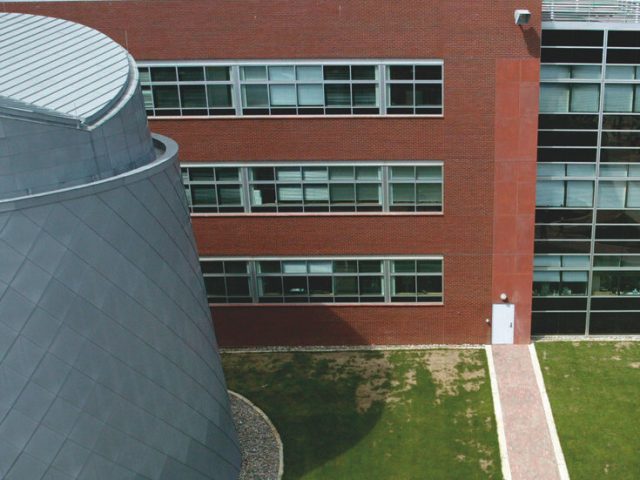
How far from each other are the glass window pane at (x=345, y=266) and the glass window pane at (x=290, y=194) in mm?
2657

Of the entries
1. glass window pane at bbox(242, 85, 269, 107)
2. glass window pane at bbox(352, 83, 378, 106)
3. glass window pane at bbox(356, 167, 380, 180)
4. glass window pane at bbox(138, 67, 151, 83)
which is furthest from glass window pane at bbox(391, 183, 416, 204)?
glass window pane at bbox(138, 67, 151, 83)

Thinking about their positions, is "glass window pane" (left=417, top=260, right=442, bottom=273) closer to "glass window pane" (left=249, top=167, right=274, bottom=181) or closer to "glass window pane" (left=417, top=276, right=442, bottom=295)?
"glass window pane" (left=417, top=276, right=442, bottom=295)

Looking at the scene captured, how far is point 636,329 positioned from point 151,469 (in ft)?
60.0

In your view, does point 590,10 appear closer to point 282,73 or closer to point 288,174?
point 282,73

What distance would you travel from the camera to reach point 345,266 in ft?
79.1

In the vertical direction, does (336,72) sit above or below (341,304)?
above

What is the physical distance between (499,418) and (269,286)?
9.21m

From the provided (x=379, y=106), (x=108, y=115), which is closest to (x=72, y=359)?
(x=108, y=115)

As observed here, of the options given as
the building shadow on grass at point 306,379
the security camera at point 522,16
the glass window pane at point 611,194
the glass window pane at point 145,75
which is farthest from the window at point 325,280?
the security camera at point 522,16

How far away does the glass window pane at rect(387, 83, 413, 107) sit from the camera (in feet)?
72.9

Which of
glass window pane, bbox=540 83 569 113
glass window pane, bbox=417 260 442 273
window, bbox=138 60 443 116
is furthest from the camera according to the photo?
glass window pane, bbox=417 260 442 273

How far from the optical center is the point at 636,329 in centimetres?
2455

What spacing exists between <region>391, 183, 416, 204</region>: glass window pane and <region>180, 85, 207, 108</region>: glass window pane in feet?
23.3

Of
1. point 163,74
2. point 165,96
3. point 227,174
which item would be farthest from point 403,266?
point 163,74
